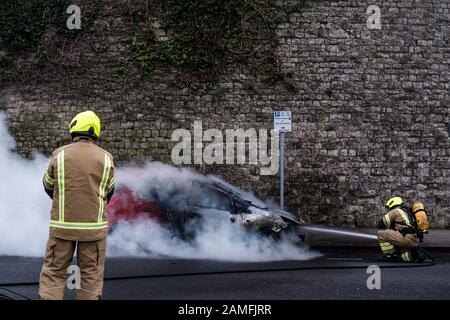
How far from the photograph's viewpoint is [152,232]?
924 centimetres

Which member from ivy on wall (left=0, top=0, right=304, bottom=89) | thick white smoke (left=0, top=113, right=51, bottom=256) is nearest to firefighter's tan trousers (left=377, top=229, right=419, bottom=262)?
thick white smoke (left=0, top=113, right=51, bottom=256)

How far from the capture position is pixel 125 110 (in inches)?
556

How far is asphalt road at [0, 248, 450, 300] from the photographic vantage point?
6.41 meters

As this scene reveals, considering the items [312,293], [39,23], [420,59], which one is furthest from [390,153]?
[39,23]

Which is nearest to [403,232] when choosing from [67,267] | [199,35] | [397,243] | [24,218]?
[397,243]

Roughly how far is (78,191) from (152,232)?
4.67 metres

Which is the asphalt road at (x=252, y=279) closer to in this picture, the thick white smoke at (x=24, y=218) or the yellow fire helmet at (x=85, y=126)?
the thick white smoke at (x=24, y=218)

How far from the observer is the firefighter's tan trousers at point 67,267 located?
4617 millimetres

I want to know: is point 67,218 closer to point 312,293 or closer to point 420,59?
point 312,293

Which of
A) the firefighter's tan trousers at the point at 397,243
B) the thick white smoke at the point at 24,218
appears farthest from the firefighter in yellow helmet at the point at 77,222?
the firefighter's tan trousers at the point at 397,243

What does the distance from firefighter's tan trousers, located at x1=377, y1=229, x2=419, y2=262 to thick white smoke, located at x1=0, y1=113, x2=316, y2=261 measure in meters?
1.25

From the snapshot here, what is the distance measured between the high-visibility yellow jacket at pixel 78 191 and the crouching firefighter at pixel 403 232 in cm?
572

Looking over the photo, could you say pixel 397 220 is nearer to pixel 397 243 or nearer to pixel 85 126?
pixel 397 243

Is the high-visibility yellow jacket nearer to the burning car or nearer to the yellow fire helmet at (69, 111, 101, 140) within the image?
the yellow fire helmet at (69, 111, 101, 140)
